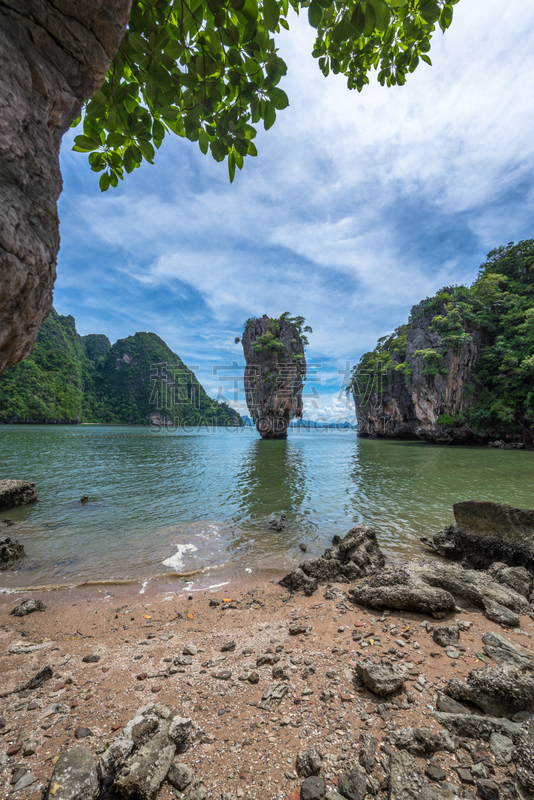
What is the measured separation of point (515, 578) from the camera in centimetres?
511

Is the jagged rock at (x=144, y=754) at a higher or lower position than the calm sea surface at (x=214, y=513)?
higher

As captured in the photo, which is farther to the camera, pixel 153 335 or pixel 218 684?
pixel 153 335

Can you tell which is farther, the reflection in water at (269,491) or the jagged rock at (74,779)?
the reflection in water at (269,491)

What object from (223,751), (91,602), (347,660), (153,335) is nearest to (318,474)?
(91,602)

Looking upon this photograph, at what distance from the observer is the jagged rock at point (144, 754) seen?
1.76 meters

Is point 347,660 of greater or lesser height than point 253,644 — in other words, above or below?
above

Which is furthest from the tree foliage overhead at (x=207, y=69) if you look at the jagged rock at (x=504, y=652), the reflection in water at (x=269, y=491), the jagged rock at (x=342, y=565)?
the reflection in water at (x=269, y=491)

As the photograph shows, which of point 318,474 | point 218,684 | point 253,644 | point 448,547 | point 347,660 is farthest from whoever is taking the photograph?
point 318,474

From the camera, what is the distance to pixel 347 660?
10.1ft

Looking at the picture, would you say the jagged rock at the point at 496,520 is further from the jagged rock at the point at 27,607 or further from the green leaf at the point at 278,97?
the jagged rock at the point at 27,607

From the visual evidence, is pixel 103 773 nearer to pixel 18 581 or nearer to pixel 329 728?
pixel 329 728

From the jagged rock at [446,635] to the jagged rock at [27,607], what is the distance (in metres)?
6.22

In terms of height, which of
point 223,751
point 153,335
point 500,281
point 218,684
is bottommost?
point 218,684

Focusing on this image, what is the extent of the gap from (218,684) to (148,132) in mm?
4635
